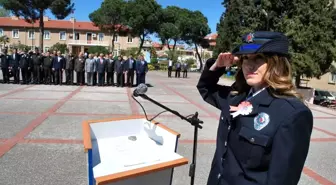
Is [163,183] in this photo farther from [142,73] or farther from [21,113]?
[142,73]

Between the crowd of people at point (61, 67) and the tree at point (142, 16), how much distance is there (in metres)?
28.8

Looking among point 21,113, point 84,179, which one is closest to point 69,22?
point 21,113

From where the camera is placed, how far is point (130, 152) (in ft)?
6.43

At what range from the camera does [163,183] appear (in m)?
1.85

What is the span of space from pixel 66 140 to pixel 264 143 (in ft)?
16.3

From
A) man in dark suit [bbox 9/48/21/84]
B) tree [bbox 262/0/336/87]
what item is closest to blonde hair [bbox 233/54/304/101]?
man in dark suit [bbox 9/48/21/84]

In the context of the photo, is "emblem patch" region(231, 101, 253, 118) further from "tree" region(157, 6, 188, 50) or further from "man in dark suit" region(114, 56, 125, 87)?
"tree" region(157, 6, 188, 50)

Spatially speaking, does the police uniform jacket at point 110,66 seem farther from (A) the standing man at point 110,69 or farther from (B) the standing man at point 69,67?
(B) the standing man at point 69,67

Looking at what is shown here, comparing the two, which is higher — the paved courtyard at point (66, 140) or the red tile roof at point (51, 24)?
the red tile roof at point (51, 24)

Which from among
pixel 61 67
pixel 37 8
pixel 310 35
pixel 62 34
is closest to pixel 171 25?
pixel 37 8

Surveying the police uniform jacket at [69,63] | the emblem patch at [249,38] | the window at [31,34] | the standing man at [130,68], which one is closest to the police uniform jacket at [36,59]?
the police uniform jacket at [69,63]

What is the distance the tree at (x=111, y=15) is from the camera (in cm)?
4428

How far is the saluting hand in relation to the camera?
1.81 meters

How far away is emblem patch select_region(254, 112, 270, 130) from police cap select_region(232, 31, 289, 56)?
0.33 m
